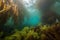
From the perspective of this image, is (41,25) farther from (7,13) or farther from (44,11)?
(7,13)

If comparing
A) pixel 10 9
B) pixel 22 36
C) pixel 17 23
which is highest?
pixel 10 9

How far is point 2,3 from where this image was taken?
184 inches

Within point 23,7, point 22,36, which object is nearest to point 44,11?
point 23,7

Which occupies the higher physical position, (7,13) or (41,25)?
(7,13)

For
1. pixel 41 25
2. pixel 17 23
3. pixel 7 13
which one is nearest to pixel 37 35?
pixel 41 25

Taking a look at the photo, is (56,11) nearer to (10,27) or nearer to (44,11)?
(44,11)

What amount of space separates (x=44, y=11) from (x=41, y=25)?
0.35 meters

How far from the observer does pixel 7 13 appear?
15.3 feet

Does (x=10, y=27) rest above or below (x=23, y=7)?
below

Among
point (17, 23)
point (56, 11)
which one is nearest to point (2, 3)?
point (17, 23)

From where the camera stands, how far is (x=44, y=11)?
472 cm

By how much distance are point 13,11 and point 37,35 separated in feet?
2.59

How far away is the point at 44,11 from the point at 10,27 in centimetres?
88

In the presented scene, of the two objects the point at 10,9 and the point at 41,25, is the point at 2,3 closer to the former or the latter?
the point at 10,9
